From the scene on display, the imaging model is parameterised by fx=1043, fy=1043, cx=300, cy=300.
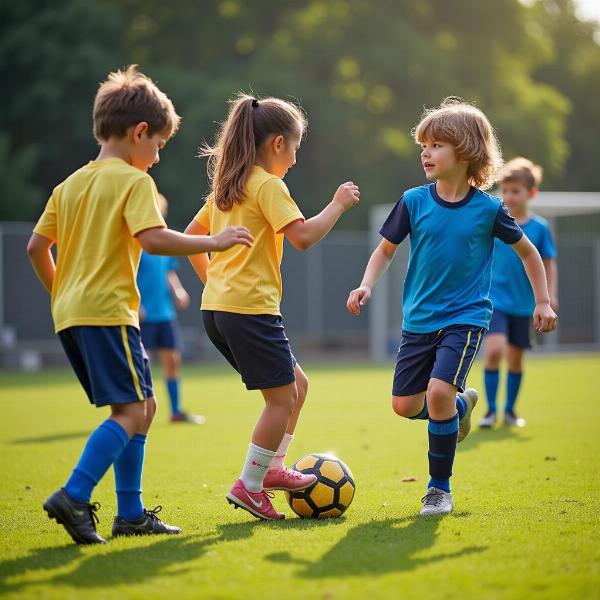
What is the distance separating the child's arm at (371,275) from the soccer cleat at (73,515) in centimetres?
155

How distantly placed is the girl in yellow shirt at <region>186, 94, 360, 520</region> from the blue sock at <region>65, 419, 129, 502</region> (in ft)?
2.45

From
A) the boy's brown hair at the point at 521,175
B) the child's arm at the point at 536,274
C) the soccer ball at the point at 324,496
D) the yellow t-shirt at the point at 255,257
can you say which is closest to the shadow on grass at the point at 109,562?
the soccer ball at the point at 324,496

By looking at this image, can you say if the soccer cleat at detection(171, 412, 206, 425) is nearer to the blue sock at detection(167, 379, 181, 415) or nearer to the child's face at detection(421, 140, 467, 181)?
the blue sock at detection(167, 379, 181, 415)

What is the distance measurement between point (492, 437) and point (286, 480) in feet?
11.9

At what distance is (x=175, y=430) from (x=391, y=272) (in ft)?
40.5

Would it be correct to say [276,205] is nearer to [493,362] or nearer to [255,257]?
[255,257]

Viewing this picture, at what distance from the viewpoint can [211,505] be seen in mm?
5348

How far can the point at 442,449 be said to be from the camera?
16.6ft

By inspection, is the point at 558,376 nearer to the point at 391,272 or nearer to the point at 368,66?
the point at 391,272

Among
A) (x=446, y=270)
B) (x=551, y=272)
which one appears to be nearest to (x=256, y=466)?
(x=446, y=270)

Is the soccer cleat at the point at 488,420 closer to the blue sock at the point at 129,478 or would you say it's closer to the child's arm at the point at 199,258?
the child's arm at the point at 199,258

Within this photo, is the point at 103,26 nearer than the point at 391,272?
No

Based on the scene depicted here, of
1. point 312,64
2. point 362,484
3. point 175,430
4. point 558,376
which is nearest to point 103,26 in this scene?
point 312,64

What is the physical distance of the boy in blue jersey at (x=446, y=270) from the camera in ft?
16.5
